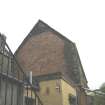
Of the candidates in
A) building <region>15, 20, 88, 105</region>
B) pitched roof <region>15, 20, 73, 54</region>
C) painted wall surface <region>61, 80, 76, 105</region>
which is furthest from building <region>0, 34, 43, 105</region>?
pitched roof <region>15, 20, 73, 54</region>

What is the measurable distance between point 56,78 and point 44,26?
751cm

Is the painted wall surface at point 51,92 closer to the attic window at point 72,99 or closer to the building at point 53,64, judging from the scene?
the building at point 53,64

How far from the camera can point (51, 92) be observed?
1322 cm

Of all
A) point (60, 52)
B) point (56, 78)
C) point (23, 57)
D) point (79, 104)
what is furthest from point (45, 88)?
point (23, 57)

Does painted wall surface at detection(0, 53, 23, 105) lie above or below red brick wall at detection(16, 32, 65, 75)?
below

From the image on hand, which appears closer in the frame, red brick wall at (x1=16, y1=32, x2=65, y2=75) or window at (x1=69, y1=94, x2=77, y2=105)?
window at (x1=69, y1=94, x2=77, y2=105)

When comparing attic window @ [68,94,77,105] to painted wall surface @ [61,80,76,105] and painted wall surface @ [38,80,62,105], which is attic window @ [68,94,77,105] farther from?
painted wall surface @ [38,80,62,105]

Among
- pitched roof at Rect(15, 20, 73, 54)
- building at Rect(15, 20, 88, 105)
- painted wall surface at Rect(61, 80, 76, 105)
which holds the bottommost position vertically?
painted wall surface at Rect(61, 80, 76, 105)

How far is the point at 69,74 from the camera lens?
17.5 m

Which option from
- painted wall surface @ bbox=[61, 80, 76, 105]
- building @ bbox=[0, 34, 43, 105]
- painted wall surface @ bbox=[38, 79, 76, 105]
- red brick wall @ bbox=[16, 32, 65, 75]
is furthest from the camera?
red brick wall @ bbox=[16, 32, 65, 75]

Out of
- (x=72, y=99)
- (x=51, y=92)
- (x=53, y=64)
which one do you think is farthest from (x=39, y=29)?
(x=51, y=92)

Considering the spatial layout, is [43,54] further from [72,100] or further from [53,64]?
[72,100]

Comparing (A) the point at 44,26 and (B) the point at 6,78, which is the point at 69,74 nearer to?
(A) the point at 44,26

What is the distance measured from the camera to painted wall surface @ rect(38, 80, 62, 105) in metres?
13.0
